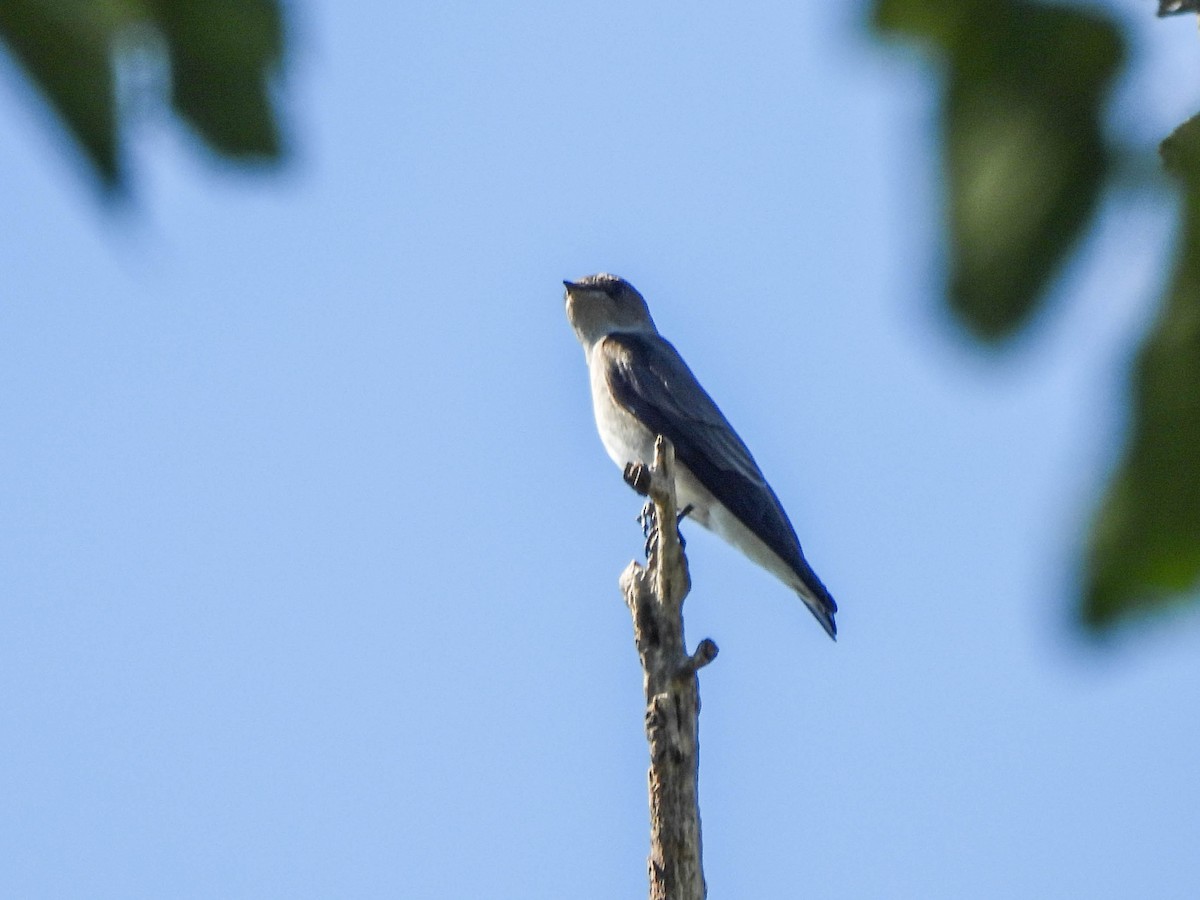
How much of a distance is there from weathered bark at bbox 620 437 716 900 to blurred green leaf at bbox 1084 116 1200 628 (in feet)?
14.0

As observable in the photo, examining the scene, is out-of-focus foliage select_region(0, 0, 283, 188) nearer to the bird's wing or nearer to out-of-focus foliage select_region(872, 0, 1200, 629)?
out-of-focus foliage select_region(872, 0, 1200, 629)

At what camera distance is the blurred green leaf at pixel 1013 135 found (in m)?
0.84

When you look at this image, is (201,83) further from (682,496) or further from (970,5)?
(682,496)

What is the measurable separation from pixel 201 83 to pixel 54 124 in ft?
0.33

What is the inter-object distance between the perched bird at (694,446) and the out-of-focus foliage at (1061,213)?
28.2 ft

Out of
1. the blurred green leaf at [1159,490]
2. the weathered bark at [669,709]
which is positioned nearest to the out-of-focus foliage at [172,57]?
the blurred green leaf at [1159,490]

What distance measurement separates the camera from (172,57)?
896 millimetres

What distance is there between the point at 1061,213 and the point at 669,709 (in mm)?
4466

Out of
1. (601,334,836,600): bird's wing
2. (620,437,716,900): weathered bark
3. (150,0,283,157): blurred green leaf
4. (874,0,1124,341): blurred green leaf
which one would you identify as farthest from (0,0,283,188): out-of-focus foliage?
(601,334,836,600): bird's wing

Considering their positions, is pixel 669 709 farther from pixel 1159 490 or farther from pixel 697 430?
pixel 697 430

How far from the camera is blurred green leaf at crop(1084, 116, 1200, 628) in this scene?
0.84 m

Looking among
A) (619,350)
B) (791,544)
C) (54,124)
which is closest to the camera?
(54,124)

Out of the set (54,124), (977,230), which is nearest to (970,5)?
(977,230)

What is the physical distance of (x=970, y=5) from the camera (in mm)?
920
